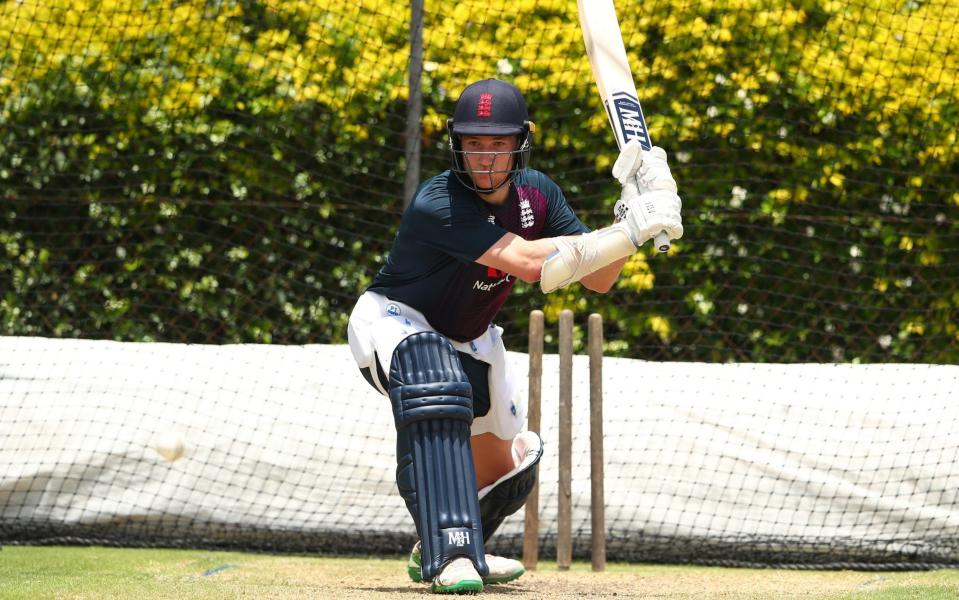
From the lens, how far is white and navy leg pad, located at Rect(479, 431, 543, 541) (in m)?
4.46

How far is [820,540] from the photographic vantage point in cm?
575

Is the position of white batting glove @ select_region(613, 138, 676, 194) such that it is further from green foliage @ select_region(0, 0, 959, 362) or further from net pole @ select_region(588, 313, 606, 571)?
green foliage @ select_region(0, 0, 959, 362)

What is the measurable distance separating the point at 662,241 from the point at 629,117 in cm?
56

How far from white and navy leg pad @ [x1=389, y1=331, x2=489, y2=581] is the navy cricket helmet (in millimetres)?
609

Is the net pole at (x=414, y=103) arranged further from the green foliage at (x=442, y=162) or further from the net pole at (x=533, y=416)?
the net pole at (x=533, y=416)

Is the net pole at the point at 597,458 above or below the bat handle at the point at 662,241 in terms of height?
below

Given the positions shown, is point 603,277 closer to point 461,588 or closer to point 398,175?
point 461,588

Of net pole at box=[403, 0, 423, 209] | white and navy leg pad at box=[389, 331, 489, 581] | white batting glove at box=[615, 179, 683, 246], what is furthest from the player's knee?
net pole at box=[403, 0, 423, 209]

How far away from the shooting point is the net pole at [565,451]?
5438mm

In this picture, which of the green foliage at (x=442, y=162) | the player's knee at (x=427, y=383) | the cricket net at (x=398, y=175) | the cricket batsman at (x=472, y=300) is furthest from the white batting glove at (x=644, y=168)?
the green foliage at (x=442, y=162)

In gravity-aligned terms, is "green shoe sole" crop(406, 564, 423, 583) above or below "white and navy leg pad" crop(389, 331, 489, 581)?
below

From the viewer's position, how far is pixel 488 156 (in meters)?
4.14

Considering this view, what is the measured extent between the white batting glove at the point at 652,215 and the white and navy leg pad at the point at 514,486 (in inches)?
38.6

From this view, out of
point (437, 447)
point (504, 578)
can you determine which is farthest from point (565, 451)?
point (437, 447)
